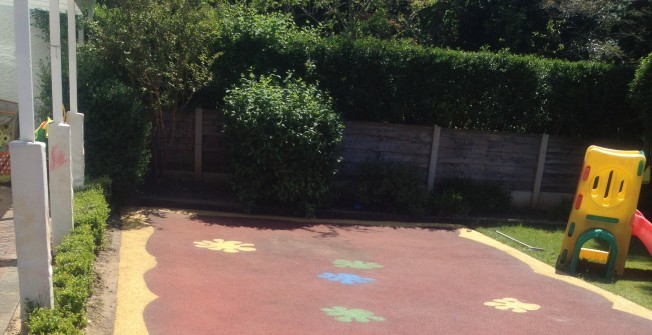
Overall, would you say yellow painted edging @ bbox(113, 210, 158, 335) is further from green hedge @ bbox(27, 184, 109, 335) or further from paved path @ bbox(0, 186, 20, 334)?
paved path @ bbox(0, 186, 20, 334)

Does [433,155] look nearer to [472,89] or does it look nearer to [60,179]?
[472,89]

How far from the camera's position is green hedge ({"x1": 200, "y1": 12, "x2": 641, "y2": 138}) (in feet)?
38.8

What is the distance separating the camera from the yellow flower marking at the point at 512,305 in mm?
6973

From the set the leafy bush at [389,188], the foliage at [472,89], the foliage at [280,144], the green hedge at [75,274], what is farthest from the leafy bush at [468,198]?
the green hedge at [75,274]

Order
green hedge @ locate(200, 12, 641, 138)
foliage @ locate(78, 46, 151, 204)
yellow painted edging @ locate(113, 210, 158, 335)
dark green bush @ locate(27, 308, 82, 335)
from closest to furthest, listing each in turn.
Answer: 1. dark green bush @ locate(27, 308, 82, 335)
2. yellow painted edging @ locate(113, 210, 158, 335)
3. foliage @ locate(78, 46, 151, 204)
4. green hedge @ locate(200, 12, 641, 138)

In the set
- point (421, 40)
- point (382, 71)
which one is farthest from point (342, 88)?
point (421, 40)

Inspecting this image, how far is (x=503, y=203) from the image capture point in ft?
41.6

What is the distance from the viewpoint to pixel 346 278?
24.8 ft

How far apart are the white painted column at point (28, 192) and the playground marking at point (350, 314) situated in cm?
261

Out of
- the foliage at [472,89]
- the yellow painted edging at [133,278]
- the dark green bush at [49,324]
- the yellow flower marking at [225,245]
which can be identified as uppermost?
the foliage at [472,89]

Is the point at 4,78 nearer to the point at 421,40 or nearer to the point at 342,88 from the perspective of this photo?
the point at 342,88

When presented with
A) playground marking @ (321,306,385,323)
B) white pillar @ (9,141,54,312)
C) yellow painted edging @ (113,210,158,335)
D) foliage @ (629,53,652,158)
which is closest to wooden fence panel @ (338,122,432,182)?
foliage @ (629,53,652,158)

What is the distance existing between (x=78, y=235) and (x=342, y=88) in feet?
21.9

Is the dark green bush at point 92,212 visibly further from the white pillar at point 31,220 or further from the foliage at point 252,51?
the foliage at point 252,51
